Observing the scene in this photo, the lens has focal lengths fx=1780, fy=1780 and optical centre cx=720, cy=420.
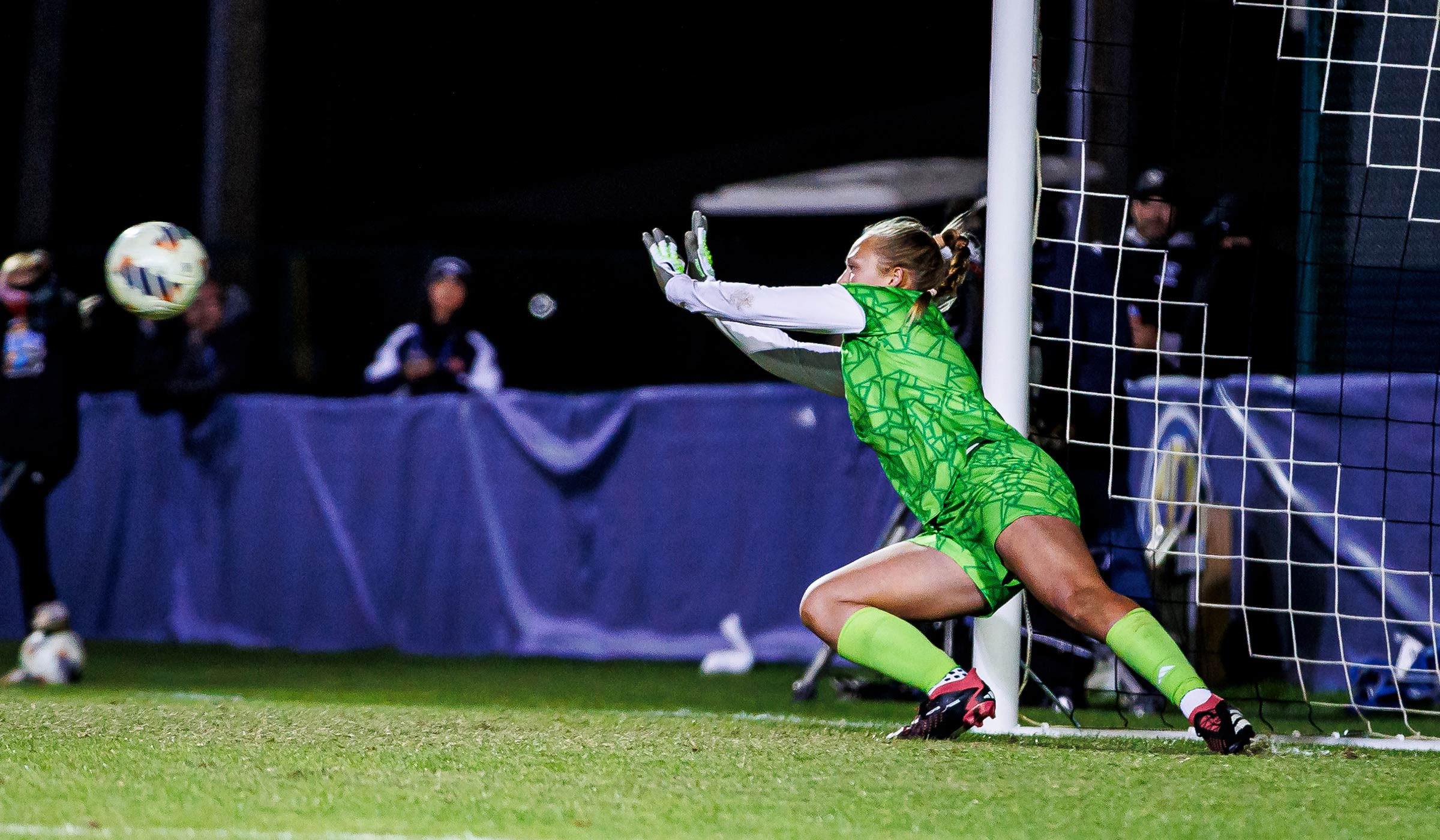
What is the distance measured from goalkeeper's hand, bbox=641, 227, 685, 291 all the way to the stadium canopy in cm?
631

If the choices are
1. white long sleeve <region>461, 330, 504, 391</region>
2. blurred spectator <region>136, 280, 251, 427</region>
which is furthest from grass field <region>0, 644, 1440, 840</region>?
blurred spectator <region>136, 280, 251, 427</region>

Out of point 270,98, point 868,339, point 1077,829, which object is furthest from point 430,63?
point 1077,829

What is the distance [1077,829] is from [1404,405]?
4364 mm

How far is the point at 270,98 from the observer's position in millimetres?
24062

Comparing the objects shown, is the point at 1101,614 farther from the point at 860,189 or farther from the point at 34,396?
the point at 860,189

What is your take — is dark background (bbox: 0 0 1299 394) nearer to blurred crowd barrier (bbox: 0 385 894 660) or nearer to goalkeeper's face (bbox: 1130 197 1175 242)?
blurred crowd barrier (bbox: 0 385 894 660)

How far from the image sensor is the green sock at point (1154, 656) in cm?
459

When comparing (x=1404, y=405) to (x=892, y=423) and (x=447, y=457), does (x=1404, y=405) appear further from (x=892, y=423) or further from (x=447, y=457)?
(x=447, y=457)

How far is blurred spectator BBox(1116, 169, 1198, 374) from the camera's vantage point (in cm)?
739

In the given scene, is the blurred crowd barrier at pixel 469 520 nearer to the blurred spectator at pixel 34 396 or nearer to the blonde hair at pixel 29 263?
the blurred spectator at pixel 34 396

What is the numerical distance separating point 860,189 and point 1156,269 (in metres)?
4.61

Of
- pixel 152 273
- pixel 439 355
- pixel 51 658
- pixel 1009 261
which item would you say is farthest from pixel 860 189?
pixel 1009 261

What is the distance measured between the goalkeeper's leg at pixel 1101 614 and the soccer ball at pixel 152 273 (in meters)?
3.83

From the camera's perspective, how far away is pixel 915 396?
479 centimetres
